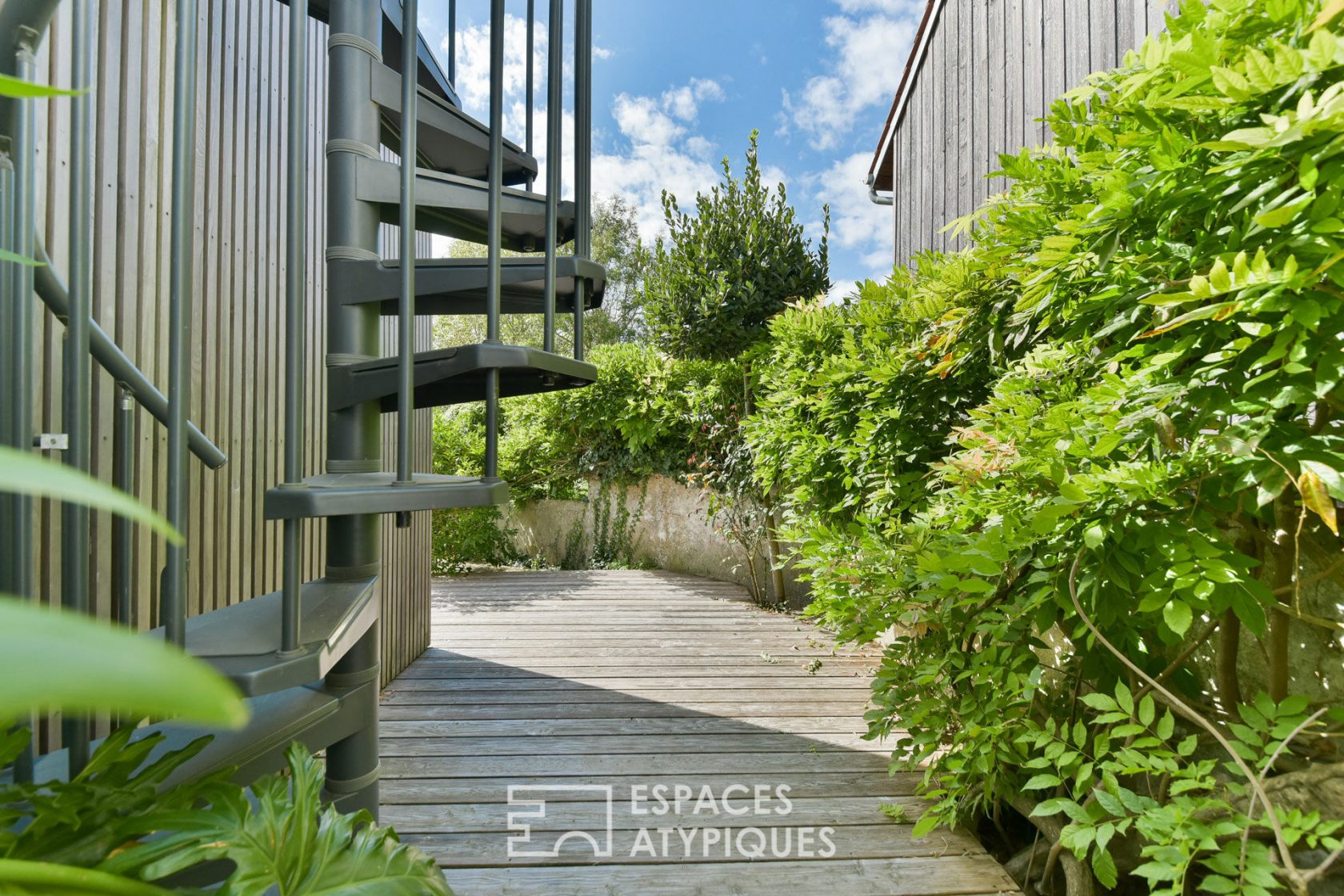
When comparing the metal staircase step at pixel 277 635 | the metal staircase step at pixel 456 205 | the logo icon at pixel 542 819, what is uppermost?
the metal staircase step at pixel 456 205

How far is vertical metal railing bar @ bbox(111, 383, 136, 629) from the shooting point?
117 cm

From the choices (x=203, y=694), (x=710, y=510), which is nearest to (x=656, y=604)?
(x=710, y=510)

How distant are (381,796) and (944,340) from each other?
6.58 ft

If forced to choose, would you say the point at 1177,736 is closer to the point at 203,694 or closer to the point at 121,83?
the point at 203,694

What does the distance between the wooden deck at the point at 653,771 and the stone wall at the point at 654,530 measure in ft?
5.60

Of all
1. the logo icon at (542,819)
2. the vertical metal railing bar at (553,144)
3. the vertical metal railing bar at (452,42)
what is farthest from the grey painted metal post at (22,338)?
the vertical metal railing bar at (452,42)

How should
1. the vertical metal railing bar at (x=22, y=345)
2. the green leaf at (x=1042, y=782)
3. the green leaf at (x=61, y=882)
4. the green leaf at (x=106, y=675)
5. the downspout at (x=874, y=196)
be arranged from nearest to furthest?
1. the green leaf at (x=106, y=675)
2. the green leaf at (x=61, y=882)
3. the vertical metal railing bar at (x=22, y=345)
4. the green leaf at (x=1042, y=782)
5. the downspout at (x=874, y=196)

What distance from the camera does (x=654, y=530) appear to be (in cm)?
575

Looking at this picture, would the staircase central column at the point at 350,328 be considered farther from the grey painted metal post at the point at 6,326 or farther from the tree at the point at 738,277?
the tree at the point at 738,277

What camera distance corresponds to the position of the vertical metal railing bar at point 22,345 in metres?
0.74

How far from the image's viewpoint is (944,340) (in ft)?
5.88

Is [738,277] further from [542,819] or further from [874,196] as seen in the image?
[542,819]

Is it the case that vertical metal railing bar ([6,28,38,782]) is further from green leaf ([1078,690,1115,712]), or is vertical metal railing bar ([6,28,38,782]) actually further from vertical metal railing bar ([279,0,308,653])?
green leaf ([1078,690,1115,712])

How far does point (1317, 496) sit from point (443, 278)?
4.67ft
